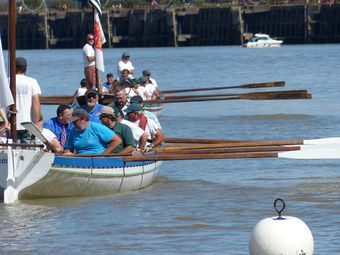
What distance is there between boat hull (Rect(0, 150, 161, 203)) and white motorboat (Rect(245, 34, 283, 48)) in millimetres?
77802

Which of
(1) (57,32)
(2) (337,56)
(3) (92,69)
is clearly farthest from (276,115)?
(1) (57,32)

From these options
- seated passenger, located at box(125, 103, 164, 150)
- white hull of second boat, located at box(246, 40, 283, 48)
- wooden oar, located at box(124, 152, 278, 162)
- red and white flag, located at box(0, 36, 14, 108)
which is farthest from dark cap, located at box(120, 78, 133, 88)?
white hull of second boat, located at box(246, 40, 283, 48)

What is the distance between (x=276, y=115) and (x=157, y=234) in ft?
58.0

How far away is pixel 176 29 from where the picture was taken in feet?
341

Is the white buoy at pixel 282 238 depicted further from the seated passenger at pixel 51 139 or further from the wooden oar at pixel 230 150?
the wooden oar at pixel 230 150

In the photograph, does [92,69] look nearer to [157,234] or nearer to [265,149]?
[265,149]

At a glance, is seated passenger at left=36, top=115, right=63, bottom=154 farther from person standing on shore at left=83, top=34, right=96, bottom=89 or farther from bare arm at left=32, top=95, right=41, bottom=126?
person standing on shore at left=83, top=34, right=96, bottom=89

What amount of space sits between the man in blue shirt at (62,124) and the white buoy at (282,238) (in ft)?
22.8

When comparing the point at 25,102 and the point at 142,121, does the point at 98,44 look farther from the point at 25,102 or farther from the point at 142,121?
the point at 25,102

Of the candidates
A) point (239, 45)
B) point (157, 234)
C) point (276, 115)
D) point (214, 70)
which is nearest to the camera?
point (157, 234)

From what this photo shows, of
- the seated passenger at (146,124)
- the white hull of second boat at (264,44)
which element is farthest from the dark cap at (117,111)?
the white hull of second boat at (264,44)

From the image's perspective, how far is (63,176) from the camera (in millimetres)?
16172

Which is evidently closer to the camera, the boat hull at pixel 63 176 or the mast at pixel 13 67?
the boat hull at pixel 63 176

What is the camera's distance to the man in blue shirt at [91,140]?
16484mm
